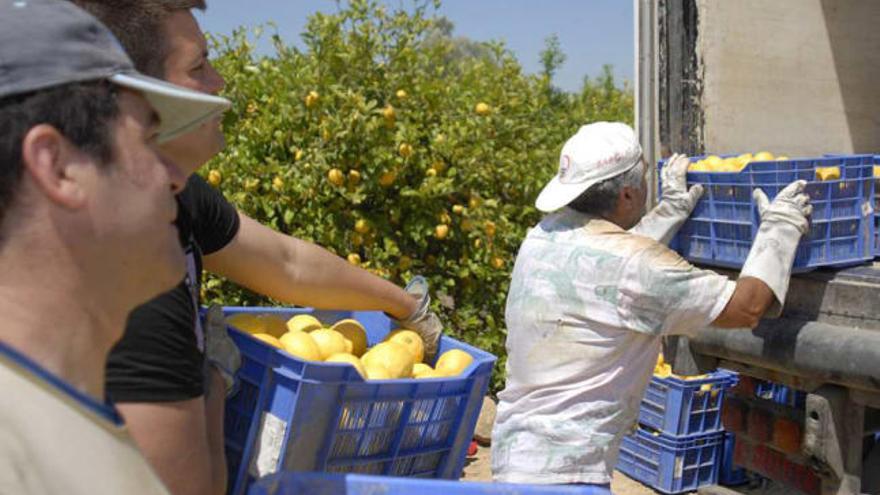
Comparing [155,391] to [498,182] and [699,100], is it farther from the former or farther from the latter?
[498,182]

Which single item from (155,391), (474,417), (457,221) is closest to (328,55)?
(457,221)

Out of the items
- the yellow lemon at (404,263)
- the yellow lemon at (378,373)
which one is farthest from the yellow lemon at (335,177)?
the yellow lemon at (378,373)

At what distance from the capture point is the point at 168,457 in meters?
1.88

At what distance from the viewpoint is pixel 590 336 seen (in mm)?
2980

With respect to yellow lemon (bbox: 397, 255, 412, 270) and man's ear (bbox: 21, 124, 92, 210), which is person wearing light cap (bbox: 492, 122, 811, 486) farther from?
yellow lemon (bbox: 397, 255, 412, 270)

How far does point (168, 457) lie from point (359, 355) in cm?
91

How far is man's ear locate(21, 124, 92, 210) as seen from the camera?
1038 millimetres

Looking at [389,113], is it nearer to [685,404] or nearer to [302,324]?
[685,404]

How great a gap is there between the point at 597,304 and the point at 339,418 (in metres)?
1.02

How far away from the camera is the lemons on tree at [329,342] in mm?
2475

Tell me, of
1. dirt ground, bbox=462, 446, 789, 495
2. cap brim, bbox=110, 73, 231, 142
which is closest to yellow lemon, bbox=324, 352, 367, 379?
cap brim, bbox=110, 73, 231, 142

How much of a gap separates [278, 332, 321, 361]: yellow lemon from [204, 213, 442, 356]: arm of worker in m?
0.23

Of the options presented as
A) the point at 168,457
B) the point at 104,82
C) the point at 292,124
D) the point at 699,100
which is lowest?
the point at 168,457

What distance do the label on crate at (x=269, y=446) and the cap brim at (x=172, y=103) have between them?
1.03 metres
